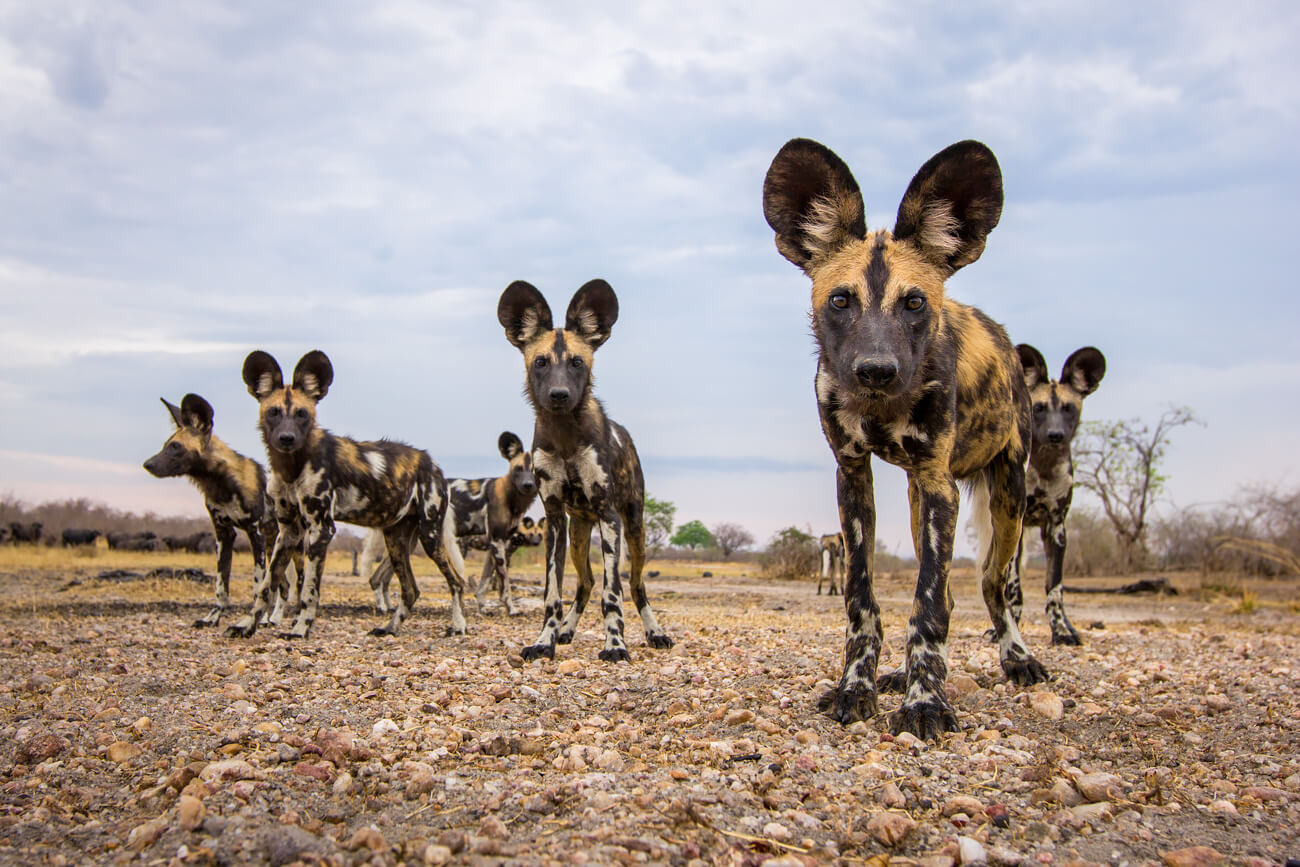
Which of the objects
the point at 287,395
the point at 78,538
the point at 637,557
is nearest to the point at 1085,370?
the point at 637,557

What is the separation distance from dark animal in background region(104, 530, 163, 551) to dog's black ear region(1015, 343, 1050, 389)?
30302mm

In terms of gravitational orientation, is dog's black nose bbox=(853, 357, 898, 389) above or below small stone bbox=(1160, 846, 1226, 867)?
above

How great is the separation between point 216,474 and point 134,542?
23.9m

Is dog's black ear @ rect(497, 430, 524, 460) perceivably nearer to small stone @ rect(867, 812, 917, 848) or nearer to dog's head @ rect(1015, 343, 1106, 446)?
dog's head @ rect(1015, 343, 1106, 446)

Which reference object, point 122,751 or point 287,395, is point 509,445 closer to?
point 287,395

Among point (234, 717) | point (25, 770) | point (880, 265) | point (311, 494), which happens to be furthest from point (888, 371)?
point (311, 494)

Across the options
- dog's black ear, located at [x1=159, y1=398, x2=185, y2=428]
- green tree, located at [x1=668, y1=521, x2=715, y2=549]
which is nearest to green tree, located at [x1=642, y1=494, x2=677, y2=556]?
green tree, located at [x1=668, y1=521, x2=715, y2=549]

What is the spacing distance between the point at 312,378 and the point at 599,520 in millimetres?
4275

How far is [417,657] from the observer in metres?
6.95

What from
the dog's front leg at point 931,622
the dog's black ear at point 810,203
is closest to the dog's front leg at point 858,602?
the dog's front leg at point 931,622

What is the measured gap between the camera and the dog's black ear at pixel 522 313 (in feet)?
24.7

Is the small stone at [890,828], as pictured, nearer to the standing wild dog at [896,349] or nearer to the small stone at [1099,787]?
the small stone at [1099,787]

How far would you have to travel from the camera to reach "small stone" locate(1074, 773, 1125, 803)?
10.9 feet

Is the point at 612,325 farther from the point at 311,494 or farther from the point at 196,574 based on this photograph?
the point at 196,574
